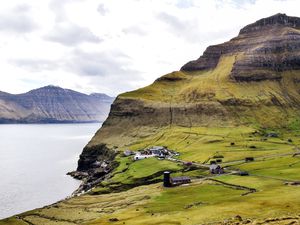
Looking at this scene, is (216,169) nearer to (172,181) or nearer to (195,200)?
(172,181)

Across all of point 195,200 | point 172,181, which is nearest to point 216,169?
point 172,181

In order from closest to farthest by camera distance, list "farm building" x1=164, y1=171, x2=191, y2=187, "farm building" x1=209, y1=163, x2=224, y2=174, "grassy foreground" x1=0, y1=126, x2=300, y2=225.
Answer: "grassy foreground" x1=0, y1=126, x2=300, y2=225 → "farm building" x1=164, y1=171, x2=191, y2=187 → "farm building" x1=209, y1=163, x2=224, y2=174

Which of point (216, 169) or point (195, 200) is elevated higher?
point (216, 169)

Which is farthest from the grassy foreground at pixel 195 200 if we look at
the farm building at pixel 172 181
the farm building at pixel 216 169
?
the farm building at pixel 172 181

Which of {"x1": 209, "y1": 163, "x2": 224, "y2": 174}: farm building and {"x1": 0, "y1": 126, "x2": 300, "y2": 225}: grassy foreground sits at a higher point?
{"x1": 209, "y1": 163, "x2": 224, "y2": 174}: farm building

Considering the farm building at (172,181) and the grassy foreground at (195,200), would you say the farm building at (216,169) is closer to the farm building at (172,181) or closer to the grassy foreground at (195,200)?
the grassy foreground at (195,200)

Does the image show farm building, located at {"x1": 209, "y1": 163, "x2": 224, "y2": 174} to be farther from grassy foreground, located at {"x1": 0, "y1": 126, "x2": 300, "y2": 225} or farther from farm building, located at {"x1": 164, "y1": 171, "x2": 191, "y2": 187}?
farm building, located at {"x1": 164, "y1": 171, "x2": 191, "y2": 187}

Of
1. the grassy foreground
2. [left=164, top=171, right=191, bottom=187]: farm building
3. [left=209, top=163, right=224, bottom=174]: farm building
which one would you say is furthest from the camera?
[left=209, top=163, right=224, bottom=174]: farm building

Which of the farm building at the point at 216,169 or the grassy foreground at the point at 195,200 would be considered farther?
the farm building at the point at 216,169

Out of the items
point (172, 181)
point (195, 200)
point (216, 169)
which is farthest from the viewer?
point (216, 169)

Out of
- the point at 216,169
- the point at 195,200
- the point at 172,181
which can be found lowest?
the point at 195,200

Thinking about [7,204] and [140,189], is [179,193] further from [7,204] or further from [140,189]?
[7,204]

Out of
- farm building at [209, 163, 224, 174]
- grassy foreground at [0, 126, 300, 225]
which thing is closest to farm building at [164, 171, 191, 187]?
grassy foreground at [0, 126, 300, 225]

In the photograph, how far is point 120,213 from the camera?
119 meters
